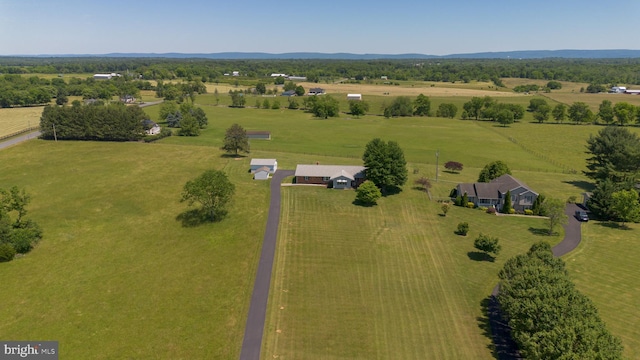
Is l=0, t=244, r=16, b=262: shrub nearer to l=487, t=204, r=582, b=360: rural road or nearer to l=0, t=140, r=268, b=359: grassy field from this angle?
l=0, t=140, r=268, b=359: grassy field

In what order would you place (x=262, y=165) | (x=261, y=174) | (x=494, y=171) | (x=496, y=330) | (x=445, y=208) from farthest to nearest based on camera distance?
(x=262, y=165), (x=261, y=174), (x=494, y=171), (x=445, y=208), (x=496, y=330)

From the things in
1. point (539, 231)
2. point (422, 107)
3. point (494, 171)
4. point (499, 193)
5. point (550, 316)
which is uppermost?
point (422, 107)

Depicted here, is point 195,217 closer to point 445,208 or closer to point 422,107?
point 445,208

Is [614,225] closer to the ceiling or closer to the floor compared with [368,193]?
closer to the floor

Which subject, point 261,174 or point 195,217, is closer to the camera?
point 195,217

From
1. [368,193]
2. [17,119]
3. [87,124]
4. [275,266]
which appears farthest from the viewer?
[17,119]

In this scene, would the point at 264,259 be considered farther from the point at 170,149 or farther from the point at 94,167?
the point at 170,149

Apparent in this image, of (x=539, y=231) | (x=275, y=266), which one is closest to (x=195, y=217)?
(x=275, y=266)

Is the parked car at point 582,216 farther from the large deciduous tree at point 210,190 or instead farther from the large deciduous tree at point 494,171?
the large deciduous tree at point 210,190
